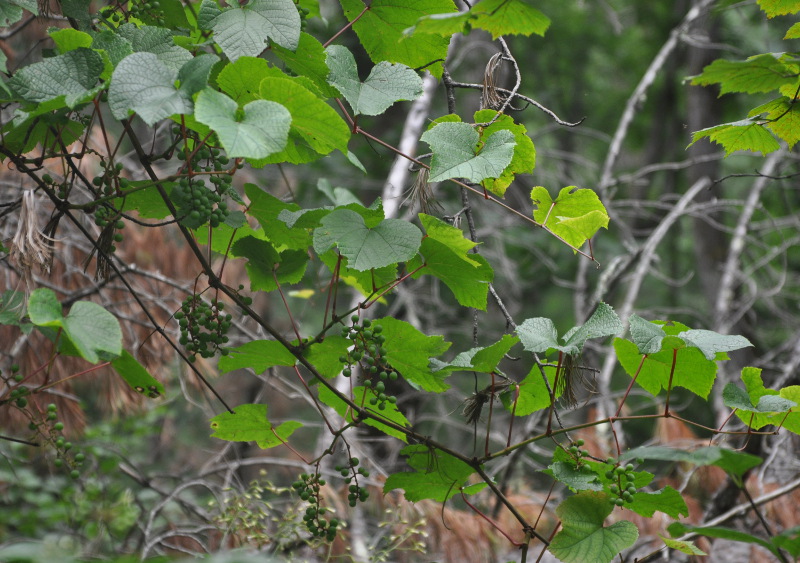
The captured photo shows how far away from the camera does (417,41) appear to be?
123cm

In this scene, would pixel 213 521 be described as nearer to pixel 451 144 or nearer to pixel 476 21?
pixel 451 144

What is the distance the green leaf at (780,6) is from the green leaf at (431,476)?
1013 millimetres

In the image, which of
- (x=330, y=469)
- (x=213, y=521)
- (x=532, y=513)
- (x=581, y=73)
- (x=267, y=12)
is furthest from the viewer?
(x=581, y=73)

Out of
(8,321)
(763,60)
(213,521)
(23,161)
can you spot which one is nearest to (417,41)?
(763,60)

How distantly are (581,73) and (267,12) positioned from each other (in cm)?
662

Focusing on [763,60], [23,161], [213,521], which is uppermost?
[763,60]

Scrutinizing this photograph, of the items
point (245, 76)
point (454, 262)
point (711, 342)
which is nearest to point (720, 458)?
point (711, 342)

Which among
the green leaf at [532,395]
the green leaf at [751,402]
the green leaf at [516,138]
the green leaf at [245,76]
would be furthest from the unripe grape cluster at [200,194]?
the green leaf at [751,402]

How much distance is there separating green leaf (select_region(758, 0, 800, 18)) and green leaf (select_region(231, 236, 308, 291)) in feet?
3.21

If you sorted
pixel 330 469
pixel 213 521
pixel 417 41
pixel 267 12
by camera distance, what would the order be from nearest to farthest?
1. pixel 267 12
2. pixel 417 41
3. pixel 213 521
4. pixel 330 469

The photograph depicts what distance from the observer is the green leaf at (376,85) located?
3.52 feet

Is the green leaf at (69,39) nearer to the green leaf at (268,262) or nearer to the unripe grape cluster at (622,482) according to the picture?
the green leaf at (268,262)

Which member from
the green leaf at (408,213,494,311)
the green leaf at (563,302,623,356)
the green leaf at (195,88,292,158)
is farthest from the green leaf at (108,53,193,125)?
the green leaf at (563,302,623,356)

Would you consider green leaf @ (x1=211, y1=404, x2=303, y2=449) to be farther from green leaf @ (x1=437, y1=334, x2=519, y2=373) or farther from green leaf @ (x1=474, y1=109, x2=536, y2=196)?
green leaf @ (x1=474, y1=109, x2=536, y2=196)
